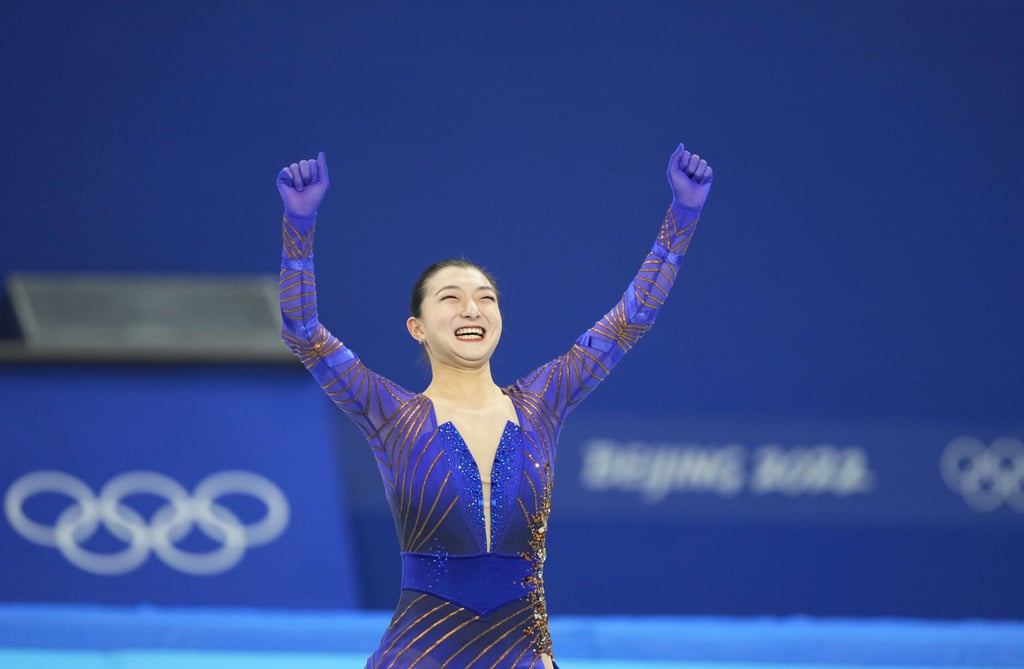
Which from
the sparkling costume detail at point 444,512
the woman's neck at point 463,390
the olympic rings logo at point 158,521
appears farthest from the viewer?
the olympic rings logo at point 158,521

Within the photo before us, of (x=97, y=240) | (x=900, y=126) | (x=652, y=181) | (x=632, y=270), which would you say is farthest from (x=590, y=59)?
(x=97, y=240)

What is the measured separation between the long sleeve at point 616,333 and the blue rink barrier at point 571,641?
1736mm

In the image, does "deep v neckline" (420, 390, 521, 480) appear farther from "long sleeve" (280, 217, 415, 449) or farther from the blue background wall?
the blue background wall

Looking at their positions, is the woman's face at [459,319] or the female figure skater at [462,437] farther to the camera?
the woman's face at [459,319]

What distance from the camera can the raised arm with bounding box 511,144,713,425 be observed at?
2.76 meters

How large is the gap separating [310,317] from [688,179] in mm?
953

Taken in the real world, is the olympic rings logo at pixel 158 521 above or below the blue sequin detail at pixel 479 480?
above

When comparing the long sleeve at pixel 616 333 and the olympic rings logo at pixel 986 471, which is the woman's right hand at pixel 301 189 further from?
the olympic rings logo at pixel 986 471

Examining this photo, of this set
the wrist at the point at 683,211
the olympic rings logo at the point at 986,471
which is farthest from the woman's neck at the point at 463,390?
the olympic rings logo at the point at 986,471

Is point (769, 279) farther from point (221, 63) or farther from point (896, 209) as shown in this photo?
point (221, 63)

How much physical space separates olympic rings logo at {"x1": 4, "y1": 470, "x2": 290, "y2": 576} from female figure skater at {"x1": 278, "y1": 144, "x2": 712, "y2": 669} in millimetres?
2498

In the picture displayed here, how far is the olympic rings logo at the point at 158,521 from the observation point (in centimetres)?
494

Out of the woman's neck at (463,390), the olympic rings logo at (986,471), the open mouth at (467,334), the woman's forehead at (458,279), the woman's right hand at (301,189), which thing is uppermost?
the olympic rings logo at (986,471)

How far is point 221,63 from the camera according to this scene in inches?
215
